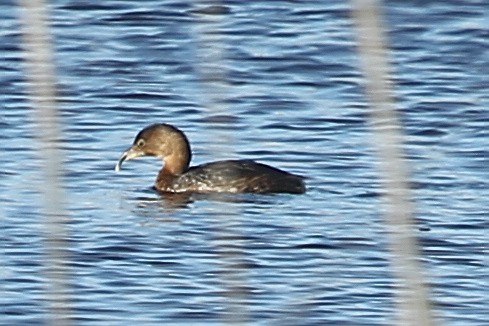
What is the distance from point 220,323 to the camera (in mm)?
8156

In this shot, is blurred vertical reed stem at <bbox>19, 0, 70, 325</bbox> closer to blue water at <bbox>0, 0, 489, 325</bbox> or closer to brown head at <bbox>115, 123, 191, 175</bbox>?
blue water at <bbox>0, 0, 489, 325</bbox>

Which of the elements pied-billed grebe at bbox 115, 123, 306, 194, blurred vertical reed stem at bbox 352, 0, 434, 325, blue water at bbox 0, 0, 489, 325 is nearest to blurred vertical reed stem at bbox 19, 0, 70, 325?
blue water at bbox 0, 0, 489, 325

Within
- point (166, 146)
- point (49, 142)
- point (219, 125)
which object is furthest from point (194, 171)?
point (49, 142)

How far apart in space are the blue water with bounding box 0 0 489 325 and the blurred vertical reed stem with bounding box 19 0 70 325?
0.05 metres

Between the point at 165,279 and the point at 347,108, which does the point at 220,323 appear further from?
the point at 347,108

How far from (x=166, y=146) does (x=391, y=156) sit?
9.78 metres

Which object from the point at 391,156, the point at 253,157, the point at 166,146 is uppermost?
the point at 391,156

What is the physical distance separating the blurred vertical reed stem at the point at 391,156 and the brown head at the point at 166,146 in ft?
31.5

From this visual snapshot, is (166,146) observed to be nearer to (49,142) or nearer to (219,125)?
(219,125)

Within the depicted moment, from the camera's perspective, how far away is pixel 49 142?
3379 millimetres

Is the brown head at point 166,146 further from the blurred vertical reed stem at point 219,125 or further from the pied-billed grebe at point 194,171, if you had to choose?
the blurred vertical reed stem at point 219,125

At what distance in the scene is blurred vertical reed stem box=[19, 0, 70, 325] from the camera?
3.33 m

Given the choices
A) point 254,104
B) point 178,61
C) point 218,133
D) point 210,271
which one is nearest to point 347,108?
point 254,104

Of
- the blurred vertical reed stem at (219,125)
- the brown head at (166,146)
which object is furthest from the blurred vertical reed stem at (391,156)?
the brown head at (166,146)
